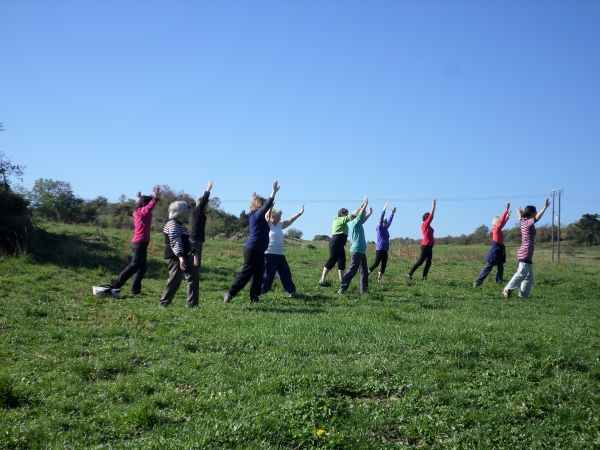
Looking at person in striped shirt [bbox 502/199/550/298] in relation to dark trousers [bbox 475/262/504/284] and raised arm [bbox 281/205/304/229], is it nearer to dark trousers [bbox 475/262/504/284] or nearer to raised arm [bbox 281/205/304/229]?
dark trousers [bbox 475/262/504/284]

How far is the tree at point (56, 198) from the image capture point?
4206 cm

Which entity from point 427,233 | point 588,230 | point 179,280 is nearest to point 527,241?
point 427,233

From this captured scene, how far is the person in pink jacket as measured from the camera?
37.6 feet

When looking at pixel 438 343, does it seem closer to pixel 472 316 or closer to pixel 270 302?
pixel 472 316

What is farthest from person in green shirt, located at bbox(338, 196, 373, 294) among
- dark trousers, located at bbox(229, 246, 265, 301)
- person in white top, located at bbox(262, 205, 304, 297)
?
dark trousers, located at bbox(229, 246, 265, 301)

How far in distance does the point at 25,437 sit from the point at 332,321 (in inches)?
194

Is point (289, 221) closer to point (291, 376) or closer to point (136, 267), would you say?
point (136, 267)

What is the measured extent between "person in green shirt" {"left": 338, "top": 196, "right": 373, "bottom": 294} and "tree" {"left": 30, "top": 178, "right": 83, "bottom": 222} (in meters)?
33.3

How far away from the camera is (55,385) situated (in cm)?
541

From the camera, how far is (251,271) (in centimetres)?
1045

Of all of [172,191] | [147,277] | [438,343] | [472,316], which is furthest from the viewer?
[172,191]

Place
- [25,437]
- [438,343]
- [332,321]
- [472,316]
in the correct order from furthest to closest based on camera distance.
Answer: [472,316]
[332,321]
[438,343]
[25,437]

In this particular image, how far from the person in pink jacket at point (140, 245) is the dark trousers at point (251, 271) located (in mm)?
2262

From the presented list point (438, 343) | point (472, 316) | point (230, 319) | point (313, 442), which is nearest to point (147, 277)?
point (230, 319)
